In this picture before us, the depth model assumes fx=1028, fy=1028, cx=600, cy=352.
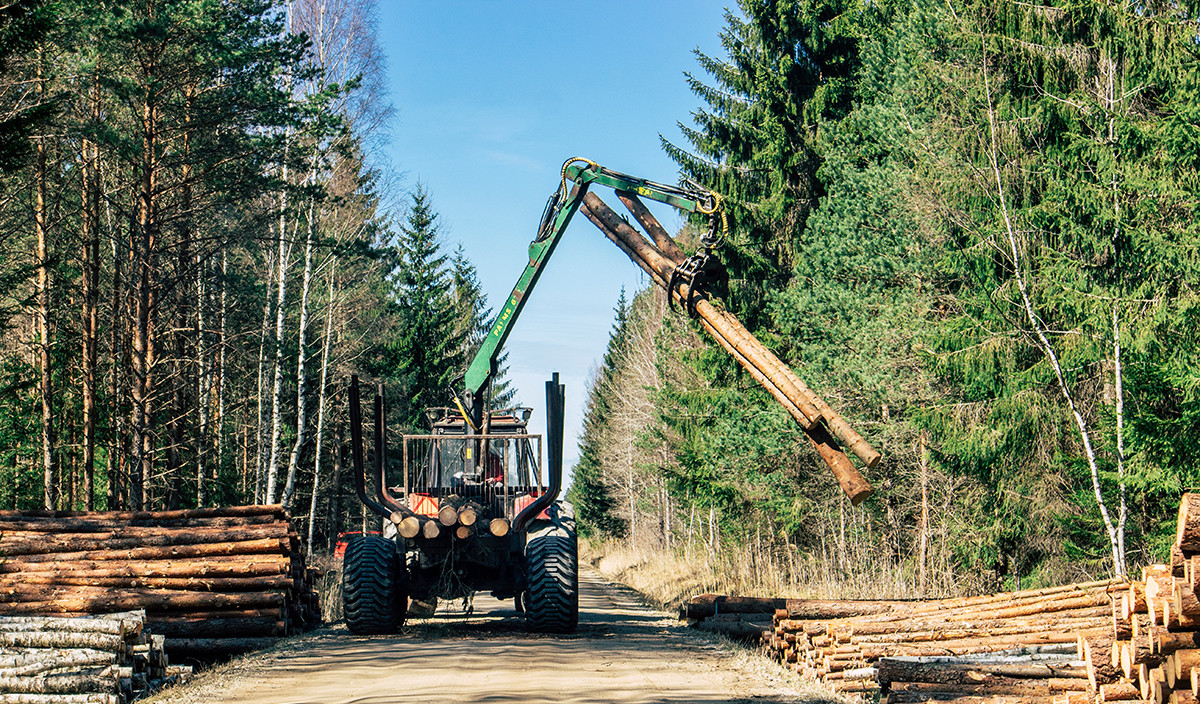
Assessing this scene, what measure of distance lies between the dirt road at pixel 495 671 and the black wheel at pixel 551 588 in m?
0.22

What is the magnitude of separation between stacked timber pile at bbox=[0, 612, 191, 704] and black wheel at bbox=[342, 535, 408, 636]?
3786 millimetres

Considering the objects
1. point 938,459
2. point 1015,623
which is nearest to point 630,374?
point 938,459

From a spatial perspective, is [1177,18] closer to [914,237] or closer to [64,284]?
[914,237]

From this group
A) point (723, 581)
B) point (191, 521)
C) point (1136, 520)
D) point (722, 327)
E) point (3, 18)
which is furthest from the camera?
point (723, 581)

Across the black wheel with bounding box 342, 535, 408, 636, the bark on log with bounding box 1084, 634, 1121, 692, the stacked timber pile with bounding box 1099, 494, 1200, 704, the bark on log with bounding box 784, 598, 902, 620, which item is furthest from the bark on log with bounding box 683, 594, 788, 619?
the stacked timber pile with bounding box 1099, 494, 1200, 704

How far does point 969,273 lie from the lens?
55.6 feet

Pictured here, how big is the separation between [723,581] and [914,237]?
24.9 ft

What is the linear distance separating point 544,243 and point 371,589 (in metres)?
5.60

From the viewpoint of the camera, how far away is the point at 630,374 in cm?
4497

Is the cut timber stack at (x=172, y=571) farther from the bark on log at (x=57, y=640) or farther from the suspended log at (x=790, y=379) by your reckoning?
the suspended log at (x=790, y=379)

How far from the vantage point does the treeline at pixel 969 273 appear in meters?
14.2

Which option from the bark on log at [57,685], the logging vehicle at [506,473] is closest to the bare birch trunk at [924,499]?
the logging vehicle at [506,473]

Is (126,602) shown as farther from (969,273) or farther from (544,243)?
(969,273)

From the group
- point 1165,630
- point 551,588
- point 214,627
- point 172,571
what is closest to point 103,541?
point 172,571
